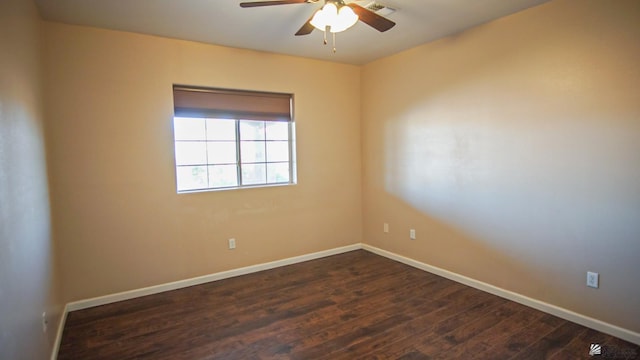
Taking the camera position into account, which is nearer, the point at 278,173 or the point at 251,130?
the point at 251,130

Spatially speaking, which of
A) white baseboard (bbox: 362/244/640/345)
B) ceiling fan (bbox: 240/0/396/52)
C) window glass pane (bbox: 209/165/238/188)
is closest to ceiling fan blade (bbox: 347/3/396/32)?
ceiling fan (bbox: 240/0/396/52)

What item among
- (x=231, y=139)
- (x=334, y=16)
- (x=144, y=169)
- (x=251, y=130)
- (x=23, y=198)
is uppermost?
(x=334, y=16)

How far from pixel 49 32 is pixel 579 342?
476 cm

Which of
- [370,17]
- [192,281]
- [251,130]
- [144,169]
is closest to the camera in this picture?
[370,17]

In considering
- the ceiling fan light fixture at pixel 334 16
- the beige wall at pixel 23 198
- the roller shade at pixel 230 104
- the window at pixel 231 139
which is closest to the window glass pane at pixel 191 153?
the window at pixel 231 139

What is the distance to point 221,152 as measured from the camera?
382cm

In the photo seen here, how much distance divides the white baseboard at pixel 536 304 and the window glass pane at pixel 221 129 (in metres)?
2.51

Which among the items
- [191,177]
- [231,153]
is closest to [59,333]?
[191,177]

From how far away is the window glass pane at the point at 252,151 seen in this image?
3959 mm

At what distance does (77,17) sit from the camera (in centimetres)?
280

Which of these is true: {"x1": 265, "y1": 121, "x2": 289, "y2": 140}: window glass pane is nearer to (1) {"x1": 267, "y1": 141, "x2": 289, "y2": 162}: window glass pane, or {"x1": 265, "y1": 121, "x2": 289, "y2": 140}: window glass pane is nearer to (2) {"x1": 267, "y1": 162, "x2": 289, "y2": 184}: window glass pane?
(1) {"x1": 267, "y1": 141, "x2": 289, "y2": 162}: window glass pane

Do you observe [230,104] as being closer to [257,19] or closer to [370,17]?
[257,19]

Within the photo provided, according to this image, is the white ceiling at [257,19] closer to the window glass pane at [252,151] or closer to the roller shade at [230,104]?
the roller shade at [230,104]

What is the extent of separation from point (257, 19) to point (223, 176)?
1.71 m
